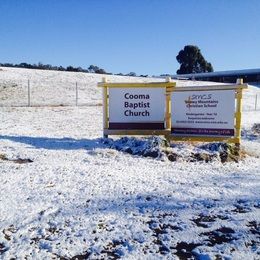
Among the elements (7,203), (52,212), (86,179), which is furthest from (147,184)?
(7,203)

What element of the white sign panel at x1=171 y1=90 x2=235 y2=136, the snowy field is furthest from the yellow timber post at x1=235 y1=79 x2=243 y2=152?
the snowy field

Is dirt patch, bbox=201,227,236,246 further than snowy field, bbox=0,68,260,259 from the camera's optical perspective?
Yes

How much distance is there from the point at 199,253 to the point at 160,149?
4.73m

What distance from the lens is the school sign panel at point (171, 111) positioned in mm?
9688

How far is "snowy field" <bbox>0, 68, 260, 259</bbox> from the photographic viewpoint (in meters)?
4.31

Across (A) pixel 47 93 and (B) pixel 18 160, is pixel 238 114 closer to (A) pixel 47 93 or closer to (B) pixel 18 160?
(B) pixel 18 160

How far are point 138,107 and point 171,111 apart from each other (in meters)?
0.91

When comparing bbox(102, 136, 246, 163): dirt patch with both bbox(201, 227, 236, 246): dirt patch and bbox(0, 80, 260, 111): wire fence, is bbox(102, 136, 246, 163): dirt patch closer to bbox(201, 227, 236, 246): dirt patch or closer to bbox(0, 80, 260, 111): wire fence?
bbox(201, 227, 236, 246): dirt patch

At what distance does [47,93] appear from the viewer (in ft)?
84.6

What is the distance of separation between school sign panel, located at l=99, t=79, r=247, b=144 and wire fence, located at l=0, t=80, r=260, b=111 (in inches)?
424

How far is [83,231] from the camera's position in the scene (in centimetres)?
467

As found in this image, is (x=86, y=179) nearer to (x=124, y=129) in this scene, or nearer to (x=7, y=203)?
(x=7, y=203)

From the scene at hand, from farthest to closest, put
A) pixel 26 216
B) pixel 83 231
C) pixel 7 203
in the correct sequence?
1. pixel 7 203
2. pixel 26 216
3. pixel 83 231

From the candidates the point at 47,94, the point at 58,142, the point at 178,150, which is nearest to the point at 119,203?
the point at 178,150
